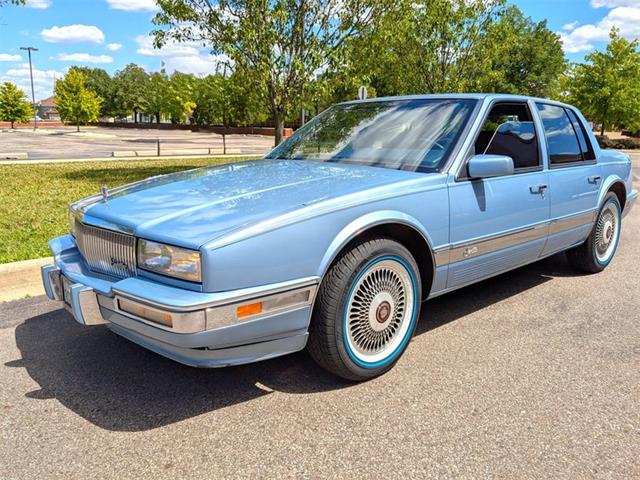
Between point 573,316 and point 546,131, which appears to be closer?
point 573,316

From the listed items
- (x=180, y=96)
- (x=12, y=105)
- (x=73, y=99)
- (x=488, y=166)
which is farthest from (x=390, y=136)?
(x=12, y=105)

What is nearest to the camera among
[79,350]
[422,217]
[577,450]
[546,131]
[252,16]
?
[577,450]

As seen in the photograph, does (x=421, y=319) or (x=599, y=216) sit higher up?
Answer: (x=599, y=216)

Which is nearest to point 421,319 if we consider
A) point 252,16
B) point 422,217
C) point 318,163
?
point 422,217

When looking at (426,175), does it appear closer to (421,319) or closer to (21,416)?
(421,319)

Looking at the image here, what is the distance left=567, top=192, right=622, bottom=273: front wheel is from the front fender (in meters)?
2.71

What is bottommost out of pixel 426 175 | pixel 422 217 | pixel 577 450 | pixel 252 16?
pixel 577 450

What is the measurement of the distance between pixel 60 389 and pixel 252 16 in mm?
9607

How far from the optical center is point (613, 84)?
33656 millimetres

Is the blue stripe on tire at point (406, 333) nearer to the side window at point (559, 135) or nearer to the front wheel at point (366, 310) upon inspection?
the front wheel at point (366, 310)

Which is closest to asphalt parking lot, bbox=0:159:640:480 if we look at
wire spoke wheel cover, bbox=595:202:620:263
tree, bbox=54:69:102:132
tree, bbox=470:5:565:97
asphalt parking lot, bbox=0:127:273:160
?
wire spoke wheel cover, bbox=595:202:620:263

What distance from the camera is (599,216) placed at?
201 inches

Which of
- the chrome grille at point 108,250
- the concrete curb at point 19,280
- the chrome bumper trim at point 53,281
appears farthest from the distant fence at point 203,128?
the chrome grille at point 108,250

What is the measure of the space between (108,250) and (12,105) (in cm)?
7650
